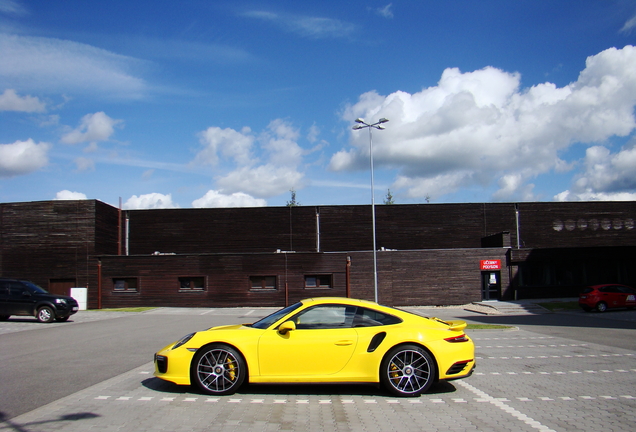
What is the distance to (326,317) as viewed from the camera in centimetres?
699

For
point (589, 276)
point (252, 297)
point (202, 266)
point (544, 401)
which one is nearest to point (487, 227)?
point (589, 276)

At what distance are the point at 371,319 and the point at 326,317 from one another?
648 mm

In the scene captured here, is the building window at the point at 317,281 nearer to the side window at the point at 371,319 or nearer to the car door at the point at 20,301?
the car door at the point at 20,301

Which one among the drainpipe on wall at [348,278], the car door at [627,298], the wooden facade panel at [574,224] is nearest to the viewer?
the car door at [627,298]

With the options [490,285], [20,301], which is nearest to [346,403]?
[20,301]

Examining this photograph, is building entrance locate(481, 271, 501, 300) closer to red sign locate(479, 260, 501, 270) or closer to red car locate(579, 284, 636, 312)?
red sign locate(479, 260, 501, 270)

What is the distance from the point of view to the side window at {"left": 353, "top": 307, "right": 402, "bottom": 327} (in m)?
6.95

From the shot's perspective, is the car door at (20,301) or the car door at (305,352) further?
the car door at (20,301)

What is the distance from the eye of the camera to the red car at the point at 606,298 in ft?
82.6

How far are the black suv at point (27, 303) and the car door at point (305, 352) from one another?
16.3 metres

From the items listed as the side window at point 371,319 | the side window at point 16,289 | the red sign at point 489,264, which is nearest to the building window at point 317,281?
the red sign at point 489,264

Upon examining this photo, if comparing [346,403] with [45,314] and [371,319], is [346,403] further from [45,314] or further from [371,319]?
[45,314]

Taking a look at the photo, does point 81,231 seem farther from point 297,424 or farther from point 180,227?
point 297,424

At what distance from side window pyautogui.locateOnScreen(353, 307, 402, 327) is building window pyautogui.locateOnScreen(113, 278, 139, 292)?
1112 inches
